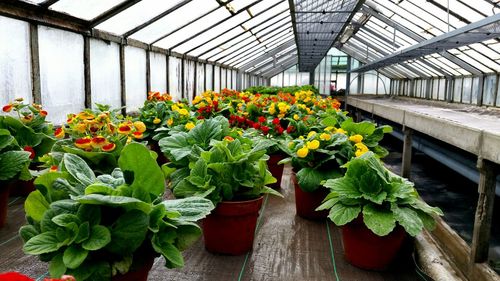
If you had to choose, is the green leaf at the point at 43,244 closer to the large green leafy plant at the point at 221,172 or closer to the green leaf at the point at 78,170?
the green leaf at the point at 78,170

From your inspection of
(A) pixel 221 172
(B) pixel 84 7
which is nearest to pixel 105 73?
(B) pixel 84 7

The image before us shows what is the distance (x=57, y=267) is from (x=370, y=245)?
1.42m

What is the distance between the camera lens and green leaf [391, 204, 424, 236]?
186cm

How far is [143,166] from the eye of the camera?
1.42 m

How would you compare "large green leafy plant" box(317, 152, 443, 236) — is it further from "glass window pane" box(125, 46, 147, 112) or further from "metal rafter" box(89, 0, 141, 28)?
"glass window pane" box(125, 46, 147, 112)

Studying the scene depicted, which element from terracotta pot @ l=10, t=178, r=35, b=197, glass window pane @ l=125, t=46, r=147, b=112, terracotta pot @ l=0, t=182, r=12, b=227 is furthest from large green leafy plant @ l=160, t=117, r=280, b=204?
glass window pane @ l=125, t=46, r=147, b=112

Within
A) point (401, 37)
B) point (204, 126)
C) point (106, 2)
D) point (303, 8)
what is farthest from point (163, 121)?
point (401, 37)

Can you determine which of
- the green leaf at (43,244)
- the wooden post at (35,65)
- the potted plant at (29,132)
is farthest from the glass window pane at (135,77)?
the green leaf at (43,244)

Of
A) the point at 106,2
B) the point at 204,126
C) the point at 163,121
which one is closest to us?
the point at 204,126

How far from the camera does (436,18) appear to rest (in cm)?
1023

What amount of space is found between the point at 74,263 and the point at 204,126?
1.44 meters

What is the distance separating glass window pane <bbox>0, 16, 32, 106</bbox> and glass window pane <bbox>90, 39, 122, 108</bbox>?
1.39 m

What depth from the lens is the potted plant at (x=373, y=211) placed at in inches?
76.2

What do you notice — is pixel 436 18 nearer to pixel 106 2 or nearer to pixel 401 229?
pixel 106 2
